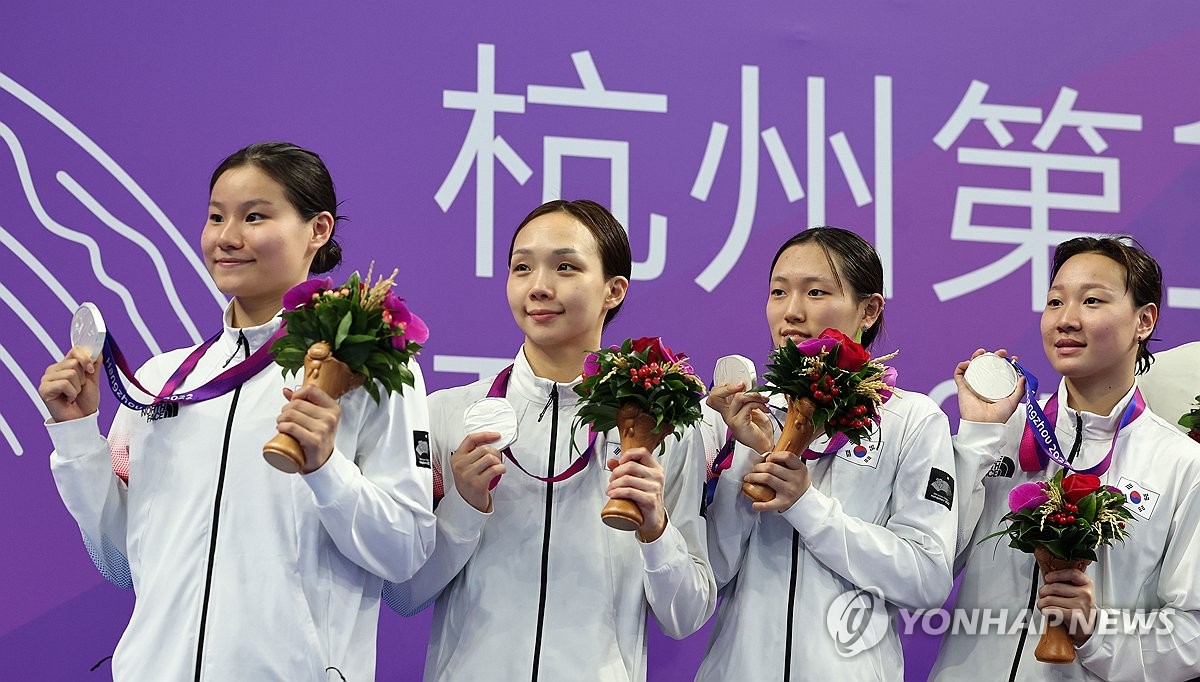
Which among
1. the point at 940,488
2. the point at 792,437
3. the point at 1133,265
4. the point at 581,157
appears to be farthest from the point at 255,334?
the point at 1133,265

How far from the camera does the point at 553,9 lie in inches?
178

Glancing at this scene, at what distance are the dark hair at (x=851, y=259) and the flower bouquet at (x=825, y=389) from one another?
397mm

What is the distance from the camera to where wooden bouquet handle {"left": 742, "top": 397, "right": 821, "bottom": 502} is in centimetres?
330

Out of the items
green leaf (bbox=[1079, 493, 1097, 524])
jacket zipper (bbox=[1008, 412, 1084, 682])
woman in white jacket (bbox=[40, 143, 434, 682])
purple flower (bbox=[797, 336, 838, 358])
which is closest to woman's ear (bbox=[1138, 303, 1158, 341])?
jacket zipper (bbox=[1008, 412, 1084, 682])

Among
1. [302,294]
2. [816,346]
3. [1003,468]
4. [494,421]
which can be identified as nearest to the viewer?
[302,294]

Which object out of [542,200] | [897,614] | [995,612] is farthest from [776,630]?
[542,200]

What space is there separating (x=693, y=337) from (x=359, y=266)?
1.09 m

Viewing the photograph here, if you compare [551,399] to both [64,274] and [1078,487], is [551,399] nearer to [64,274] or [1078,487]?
[1078,487]

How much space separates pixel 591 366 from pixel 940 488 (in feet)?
3.26

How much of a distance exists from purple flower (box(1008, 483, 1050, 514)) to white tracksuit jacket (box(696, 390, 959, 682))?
0.53 ft

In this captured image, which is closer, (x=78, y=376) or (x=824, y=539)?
(x=78, y=376)

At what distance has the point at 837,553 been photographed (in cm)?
336

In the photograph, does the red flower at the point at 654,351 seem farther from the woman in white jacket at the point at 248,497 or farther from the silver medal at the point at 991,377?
the silver medal at the point at 991,377

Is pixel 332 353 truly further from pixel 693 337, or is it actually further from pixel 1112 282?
pixel 1112 282
